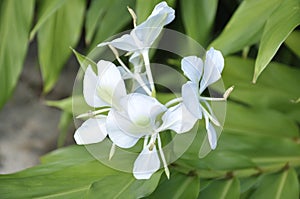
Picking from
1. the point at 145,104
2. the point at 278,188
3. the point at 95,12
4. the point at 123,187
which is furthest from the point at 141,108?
the point at 95,12

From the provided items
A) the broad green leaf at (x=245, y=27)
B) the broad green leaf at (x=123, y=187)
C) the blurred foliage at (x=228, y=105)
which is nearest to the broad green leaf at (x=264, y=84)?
the blurred foliage at (x=228, y=105)

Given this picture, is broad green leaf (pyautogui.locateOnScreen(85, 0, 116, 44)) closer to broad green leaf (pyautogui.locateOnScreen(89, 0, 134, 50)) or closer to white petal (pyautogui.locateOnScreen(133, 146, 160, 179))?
broad green leaf (pyautogui.locateOnScreen(89, 0, 134, 50))

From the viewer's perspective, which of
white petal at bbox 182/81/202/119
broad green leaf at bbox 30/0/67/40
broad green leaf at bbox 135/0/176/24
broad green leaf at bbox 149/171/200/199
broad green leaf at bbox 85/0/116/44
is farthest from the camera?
broad green leaf at bbox 85/0/116/44

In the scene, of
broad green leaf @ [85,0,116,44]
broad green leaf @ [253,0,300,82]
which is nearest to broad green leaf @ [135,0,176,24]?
broad green leaf @ [253,0,300,82]

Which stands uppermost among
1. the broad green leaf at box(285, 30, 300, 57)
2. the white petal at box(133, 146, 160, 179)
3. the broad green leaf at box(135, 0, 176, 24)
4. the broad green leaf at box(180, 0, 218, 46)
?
the white petal at box(133, 146, 160, 179)

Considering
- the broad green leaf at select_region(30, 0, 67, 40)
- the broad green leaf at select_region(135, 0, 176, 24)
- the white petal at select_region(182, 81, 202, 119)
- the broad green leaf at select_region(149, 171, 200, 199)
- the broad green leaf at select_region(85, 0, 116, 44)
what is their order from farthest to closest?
the broad green leaf at select_region(85, 0, 116, 44) → the broad green leaf at select_region(30, 0, 67, 40) → the broad green leaf at select_region(135, 0, 176, 24) → the broad green leaf at select_region(149, 171, 200, 199) → the white petal at select_region(182, 81, 202, 119)

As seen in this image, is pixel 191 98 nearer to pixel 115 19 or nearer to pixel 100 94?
pixel 100 94

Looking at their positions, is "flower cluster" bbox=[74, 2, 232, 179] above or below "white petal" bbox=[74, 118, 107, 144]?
above
